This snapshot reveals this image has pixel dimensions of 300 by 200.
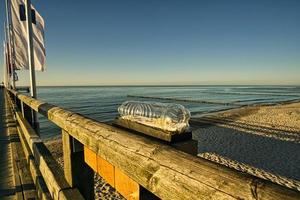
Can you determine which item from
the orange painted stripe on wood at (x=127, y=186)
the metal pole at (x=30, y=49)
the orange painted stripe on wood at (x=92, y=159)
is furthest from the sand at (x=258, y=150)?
the metal pole at (x=30, y=49)

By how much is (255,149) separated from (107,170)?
1219 centimetres

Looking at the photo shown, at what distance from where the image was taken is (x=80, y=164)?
1.82m

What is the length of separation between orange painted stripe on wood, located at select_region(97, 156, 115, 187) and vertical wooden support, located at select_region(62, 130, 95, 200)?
48cm

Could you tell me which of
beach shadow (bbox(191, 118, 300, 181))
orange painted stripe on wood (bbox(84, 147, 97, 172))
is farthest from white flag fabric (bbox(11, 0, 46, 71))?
beach shadow (bbox(191, 118, 300, 181))

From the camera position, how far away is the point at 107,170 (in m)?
1.33

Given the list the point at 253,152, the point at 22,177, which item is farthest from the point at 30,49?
the point at 253,152

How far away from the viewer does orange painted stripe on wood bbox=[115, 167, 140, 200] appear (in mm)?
1059

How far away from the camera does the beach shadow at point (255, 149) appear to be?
902cm

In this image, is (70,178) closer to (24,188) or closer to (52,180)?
(52,180)

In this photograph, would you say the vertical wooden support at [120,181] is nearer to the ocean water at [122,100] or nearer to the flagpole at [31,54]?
the flagpole at [31,54]

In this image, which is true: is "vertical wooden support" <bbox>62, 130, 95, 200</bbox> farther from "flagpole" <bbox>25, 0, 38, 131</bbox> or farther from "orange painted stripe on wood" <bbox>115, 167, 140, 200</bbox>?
"flagpole" <bbox>25, 0, 38, 131</bbox>

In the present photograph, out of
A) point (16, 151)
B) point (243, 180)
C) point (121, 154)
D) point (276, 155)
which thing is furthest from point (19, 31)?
point (276, 155)

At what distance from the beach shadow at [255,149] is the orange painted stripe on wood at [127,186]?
29.4 feet

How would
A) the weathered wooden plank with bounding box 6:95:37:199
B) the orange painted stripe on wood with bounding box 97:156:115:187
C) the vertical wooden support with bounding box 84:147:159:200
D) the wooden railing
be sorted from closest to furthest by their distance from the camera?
the wooden railing
the vertical wooden support with bounding box 84:147:159:200
the orange painted stripe on wood with bounding box 97:156:115:187
the weathered wooden plank with bounding box 6:95:37:199
